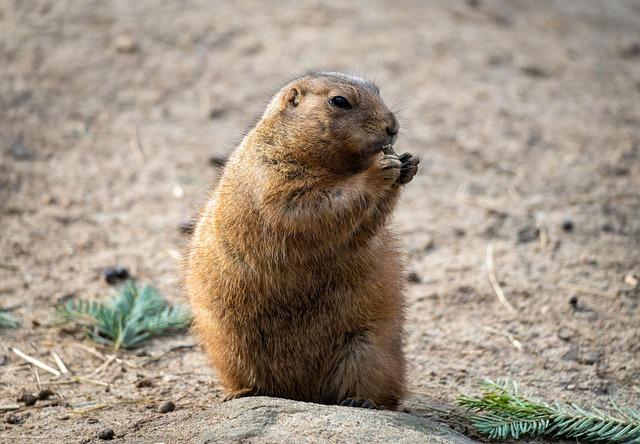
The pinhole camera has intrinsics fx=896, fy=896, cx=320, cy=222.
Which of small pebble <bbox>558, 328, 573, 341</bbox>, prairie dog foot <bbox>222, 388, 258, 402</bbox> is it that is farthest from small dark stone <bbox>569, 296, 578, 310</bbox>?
prairie dog foot <bbox>222, 388, 258, 402</bbox>

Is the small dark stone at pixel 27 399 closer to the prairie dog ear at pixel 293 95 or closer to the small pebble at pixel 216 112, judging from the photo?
the prairie dog ear at pixel 293 95

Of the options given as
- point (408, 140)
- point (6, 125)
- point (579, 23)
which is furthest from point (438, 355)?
point (579, 23)

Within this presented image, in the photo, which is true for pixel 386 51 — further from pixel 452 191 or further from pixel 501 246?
pixel 501 246

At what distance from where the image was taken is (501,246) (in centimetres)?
740

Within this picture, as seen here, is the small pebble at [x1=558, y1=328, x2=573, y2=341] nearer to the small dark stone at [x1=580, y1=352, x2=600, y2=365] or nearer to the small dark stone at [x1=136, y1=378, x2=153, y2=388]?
the small dark stone at [x1=580, y1=352, x2=600, y2=365]

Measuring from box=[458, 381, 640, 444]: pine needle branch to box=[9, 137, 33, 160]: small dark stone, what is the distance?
17.6 feet

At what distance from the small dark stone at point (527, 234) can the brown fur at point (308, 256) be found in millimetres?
2771

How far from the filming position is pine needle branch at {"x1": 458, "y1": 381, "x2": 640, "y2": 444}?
4.56 m

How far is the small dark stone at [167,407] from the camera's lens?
4957 millimetres

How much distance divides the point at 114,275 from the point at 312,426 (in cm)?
336

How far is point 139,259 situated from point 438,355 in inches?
107

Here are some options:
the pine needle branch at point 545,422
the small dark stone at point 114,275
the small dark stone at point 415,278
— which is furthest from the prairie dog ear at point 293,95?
the small dark stone at point 114,275

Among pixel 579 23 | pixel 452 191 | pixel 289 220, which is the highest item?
pixel 579 23

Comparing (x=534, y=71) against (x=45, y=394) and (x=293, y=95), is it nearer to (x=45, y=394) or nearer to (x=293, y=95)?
(x=293, y=95)
